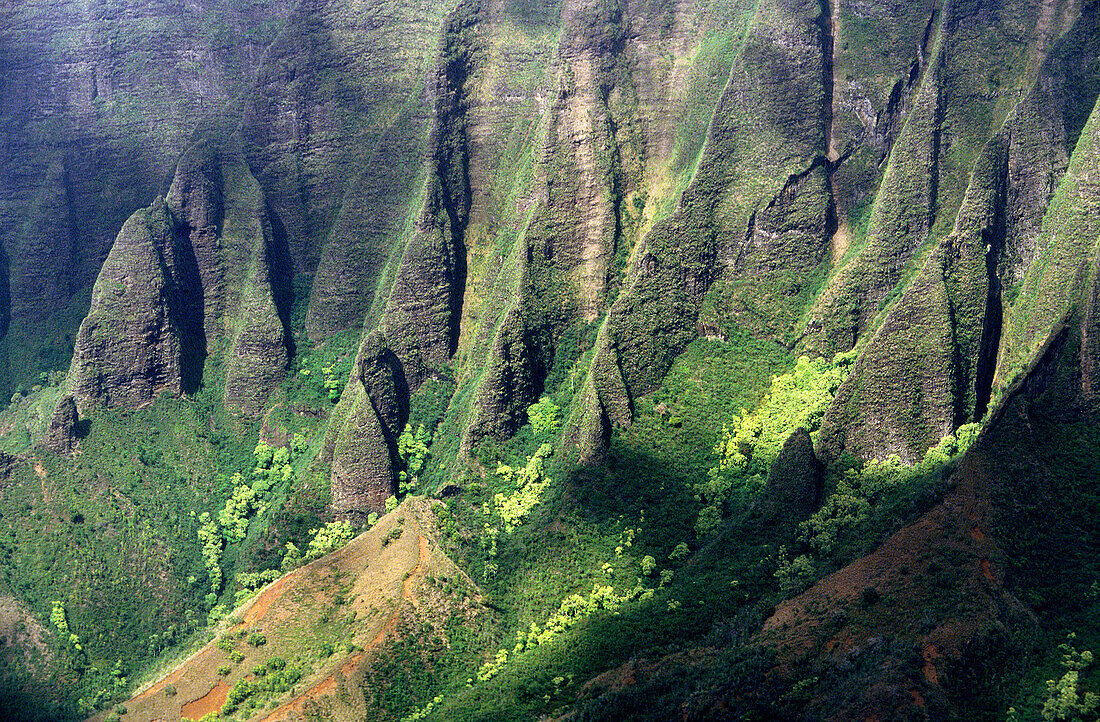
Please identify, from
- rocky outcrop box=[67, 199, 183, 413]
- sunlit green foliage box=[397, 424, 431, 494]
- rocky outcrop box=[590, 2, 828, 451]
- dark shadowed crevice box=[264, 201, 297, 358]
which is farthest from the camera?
dark shadowed crevice box=[264, 201, 297, 358]

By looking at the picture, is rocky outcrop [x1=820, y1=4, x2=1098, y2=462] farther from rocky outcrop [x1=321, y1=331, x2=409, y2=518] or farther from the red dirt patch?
the red dirt patch

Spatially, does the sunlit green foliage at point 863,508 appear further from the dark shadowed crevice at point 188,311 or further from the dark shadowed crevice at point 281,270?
the dark shadowed crevice at point 188,311

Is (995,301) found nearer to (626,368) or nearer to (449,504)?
(626,368)

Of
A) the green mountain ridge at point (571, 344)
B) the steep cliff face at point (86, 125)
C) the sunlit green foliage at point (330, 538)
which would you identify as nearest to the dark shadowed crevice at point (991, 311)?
the green mountain ridge at point (571, 344)

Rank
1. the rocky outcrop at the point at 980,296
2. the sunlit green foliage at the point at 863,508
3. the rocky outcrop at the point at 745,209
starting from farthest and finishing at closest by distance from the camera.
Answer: the rocky outcrop at the point at 745,209 < the rocky outcrop at the point at 980,296 < the sunlit green foliage at the point at 863,508

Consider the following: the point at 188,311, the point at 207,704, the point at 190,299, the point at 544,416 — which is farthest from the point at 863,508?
the point at 190,299

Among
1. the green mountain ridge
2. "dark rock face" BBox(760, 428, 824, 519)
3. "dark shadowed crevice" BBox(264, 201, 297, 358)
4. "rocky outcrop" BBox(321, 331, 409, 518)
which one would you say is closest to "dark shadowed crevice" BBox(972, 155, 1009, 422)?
the green mountain ridge

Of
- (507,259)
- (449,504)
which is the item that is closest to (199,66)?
(507,259)
